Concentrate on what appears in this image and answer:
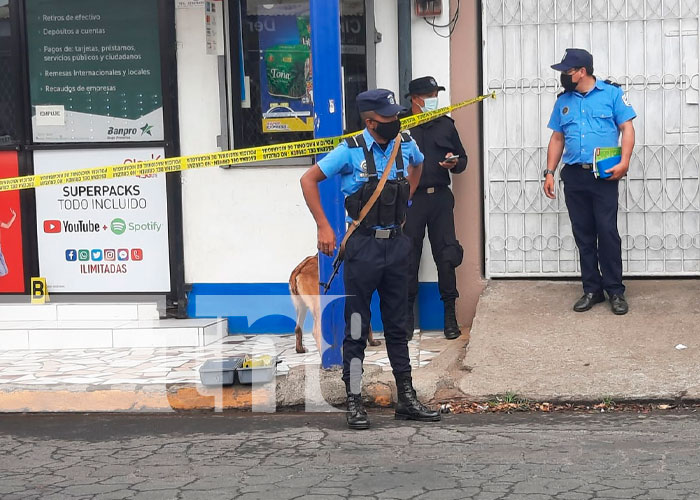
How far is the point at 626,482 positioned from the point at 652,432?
41.4 inches

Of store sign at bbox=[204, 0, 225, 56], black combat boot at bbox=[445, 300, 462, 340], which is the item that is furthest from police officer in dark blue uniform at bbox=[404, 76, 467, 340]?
store sign at bbox=[204, 0, 225, 56]

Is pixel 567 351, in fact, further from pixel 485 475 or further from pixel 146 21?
pixel 146 21

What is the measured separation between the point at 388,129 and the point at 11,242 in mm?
4602

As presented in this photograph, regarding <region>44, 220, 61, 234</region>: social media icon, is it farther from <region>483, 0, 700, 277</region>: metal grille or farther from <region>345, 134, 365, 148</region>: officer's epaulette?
<region>345, 134, 365, 148</region>: officer's epaulette

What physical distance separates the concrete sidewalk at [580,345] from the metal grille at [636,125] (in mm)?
283

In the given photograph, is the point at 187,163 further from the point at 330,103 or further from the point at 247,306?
the point at 247,306

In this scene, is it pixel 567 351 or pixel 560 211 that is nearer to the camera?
pixel 567 351

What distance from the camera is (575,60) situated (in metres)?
8.02

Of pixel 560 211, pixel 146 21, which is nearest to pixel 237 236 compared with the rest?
pixel 146 21

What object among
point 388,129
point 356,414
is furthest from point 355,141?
point 356,414

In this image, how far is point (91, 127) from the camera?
9.71 meters

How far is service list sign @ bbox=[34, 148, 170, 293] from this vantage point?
967 centimetres

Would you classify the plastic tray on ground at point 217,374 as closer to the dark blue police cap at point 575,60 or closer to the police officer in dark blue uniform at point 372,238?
the police officer in dark blue uniform at point 372,238

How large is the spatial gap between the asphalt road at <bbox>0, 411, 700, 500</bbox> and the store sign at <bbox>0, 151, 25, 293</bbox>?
3036 millimetres
